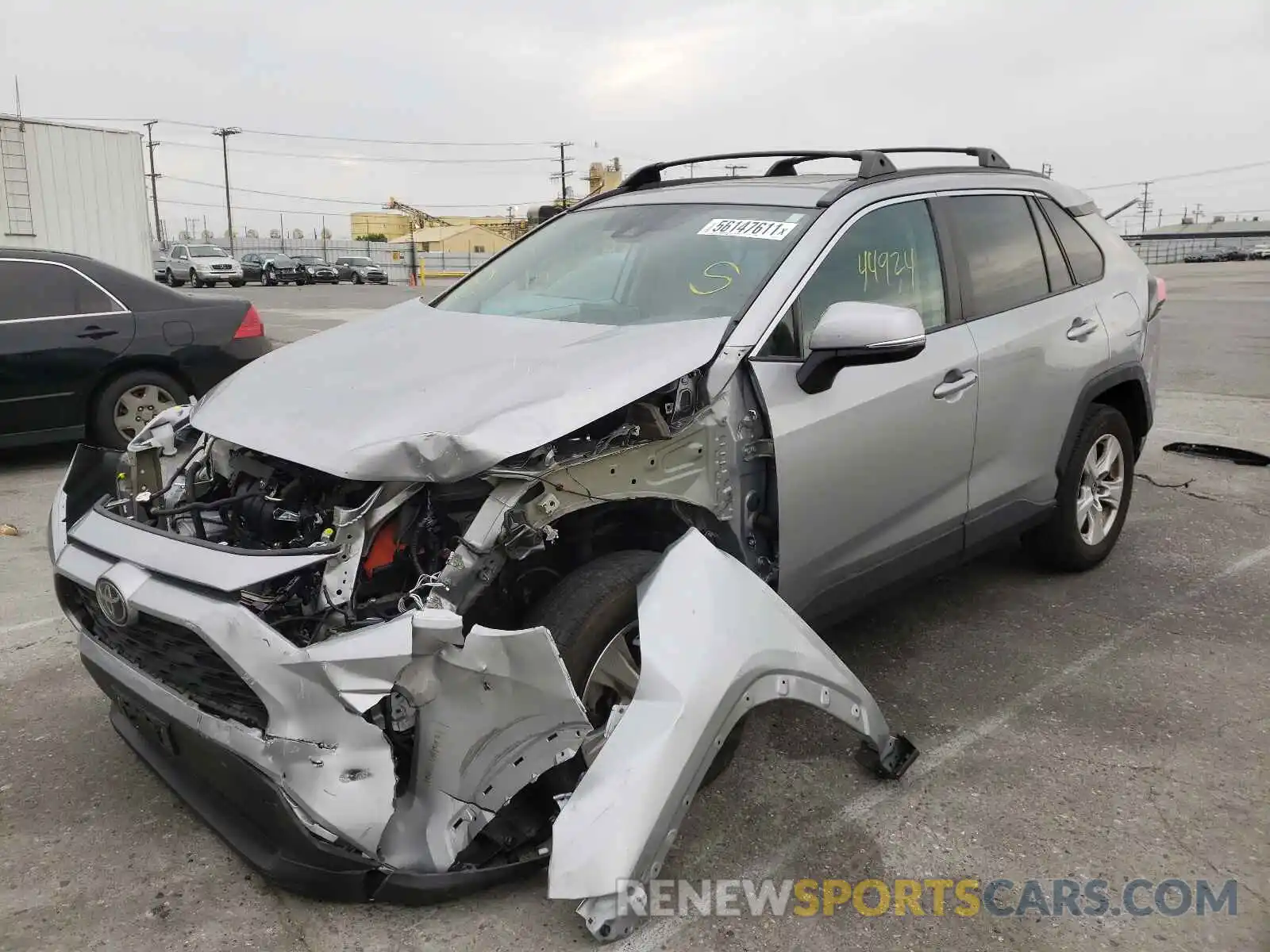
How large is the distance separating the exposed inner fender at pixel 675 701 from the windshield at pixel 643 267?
951 millimetres

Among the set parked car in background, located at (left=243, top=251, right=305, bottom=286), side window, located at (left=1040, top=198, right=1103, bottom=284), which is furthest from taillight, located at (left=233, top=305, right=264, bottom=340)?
parked car in background, located at (left=243, top=251, right=305, bottom=286)

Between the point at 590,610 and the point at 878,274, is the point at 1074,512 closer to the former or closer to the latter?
the point at 878,274

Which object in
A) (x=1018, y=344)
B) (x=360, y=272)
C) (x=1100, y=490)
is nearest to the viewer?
(x=1018, y=344)

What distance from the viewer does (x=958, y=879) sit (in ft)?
8.39

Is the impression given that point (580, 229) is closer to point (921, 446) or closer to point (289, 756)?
point (921, 446)

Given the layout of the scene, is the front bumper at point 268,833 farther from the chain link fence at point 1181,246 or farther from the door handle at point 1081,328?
the chain link fence at point 1181,246

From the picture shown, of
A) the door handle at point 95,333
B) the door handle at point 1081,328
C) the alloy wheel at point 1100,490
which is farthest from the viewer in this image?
the door handle at point 95,333

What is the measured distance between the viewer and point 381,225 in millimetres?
88500

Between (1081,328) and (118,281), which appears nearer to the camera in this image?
(1081,328)

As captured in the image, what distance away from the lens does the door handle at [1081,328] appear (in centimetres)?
410

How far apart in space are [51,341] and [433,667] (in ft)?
18.9

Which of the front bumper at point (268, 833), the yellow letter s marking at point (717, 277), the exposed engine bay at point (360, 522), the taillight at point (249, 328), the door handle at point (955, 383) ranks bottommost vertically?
the front bumper at point (268, 833)

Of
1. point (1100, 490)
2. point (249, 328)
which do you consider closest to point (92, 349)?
point (249, 328)

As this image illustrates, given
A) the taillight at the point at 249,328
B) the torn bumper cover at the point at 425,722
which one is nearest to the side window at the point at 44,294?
the taillight at the point at 249,328
